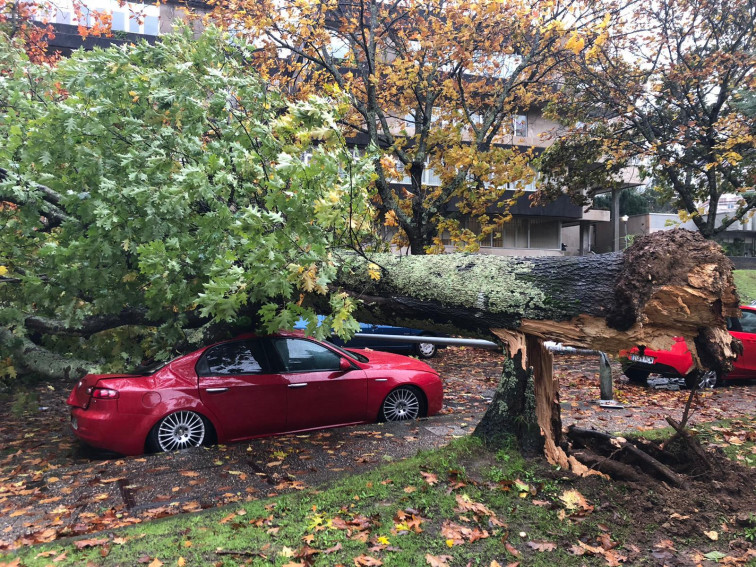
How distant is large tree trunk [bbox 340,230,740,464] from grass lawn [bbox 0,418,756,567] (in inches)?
30.3

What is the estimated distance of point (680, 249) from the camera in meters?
4.39

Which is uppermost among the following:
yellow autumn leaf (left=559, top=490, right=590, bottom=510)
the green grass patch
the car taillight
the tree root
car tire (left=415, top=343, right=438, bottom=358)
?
the car taillight

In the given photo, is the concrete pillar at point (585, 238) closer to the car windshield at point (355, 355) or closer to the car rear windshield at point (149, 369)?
the car windshield at point (355, 355)

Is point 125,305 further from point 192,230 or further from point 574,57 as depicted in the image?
point 574,57

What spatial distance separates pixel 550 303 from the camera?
Result: 15.9 feet

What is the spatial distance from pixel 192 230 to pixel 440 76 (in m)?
8.76

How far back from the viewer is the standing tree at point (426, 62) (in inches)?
443

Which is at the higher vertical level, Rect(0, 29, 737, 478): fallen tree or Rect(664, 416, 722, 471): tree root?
Rect(0, 29, 737, 478): fallen tree

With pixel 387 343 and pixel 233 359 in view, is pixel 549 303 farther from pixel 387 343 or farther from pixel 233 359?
pixel 387 343

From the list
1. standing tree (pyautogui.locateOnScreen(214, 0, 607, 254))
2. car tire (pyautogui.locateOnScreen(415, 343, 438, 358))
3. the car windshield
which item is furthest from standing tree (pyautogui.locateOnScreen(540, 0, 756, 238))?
the car windshield

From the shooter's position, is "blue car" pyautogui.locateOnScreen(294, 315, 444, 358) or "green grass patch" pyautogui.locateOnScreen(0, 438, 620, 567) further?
"blue car" pyautogui.locateOnScreen(294, 315, 444, 358)

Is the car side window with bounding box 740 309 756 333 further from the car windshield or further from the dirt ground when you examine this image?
the car windshield

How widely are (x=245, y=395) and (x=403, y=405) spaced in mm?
2175

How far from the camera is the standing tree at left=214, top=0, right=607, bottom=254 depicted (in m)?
11.3
